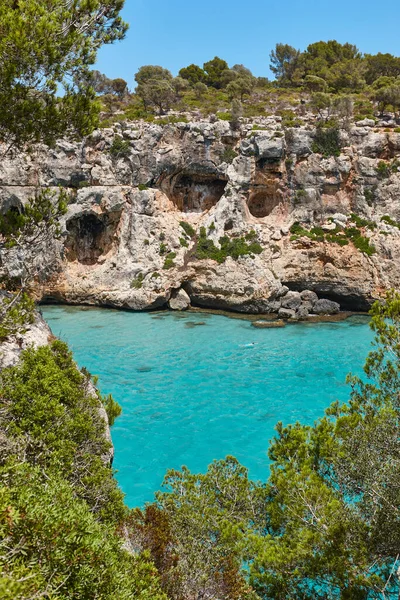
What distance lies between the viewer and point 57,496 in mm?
4621

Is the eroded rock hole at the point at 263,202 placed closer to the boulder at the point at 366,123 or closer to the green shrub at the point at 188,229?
the green shrub at the point at 188,229

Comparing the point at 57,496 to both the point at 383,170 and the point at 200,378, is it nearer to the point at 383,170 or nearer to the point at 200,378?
the point at 200,378

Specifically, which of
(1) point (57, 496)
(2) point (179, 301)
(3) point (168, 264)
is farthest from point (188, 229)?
(1) point (57, 496)

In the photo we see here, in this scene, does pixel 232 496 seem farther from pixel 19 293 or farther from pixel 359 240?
pixel 359 240

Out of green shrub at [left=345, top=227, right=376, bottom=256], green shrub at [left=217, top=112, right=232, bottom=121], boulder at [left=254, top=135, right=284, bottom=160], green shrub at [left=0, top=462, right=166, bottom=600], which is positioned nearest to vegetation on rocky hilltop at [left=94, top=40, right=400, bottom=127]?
green shrub at [left=217, top=112, right=232, bottom=121]

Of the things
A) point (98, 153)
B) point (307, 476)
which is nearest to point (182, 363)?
point (307, 476)

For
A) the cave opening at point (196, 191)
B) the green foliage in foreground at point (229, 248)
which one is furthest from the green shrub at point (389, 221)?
the cave opening at point (196, 191)

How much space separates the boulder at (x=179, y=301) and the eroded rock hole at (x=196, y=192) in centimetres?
870

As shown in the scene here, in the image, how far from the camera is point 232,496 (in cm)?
713

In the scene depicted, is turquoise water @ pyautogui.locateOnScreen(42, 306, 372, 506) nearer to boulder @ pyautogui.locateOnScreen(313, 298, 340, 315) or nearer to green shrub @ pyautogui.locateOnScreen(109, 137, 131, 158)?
boulder @ pyautogui.locateOnScreen(313, 298, 340, 315)

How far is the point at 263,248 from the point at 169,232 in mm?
7992

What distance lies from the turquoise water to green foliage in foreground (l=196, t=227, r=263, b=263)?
5.26 m

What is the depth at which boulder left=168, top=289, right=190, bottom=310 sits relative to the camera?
33.2 metres

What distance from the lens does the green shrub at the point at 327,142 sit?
112 ft
